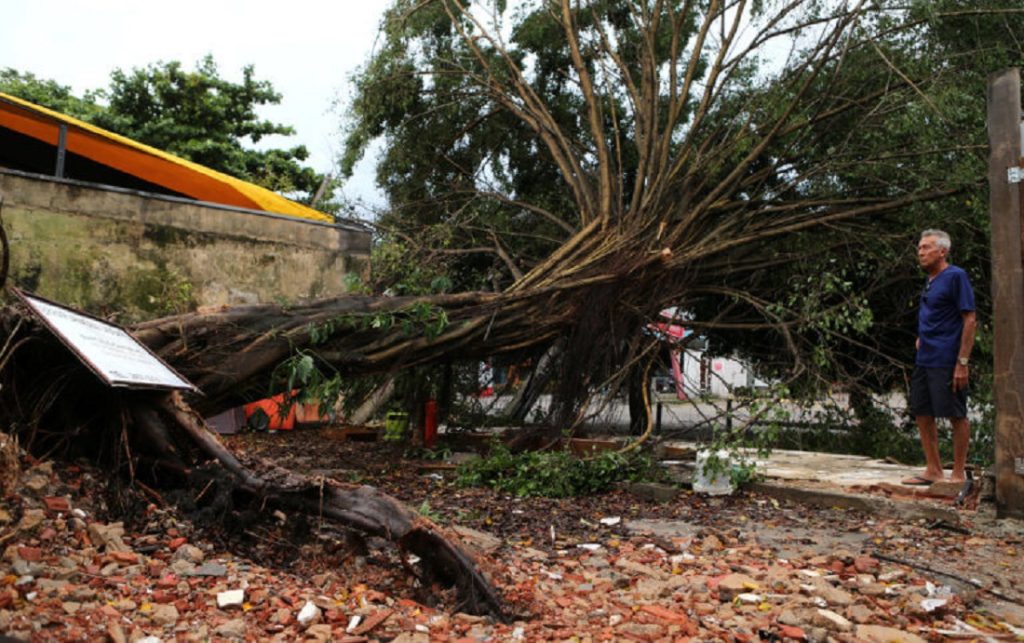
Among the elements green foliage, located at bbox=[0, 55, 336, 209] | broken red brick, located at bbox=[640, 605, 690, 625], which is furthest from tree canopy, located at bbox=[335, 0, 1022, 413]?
green foliage, located at bbox=[0, 55, 336, 209]

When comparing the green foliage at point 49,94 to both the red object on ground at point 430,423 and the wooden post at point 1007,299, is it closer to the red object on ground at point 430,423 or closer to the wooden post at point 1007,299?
the red object on ground at point 430,423

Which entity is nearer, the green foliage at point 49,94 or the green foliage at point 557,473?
the green foliage at point 557,473

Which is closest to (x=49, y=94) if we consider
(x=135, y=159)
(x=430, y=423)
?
(x=135, y=159)

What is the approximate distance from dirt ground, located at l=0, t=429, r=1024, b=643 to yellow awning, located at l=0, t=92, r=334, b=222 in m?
5.94

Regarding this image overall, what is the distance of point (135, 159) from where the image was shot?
8.95 metres

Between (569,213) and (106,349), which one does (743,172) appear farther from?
(106,349)

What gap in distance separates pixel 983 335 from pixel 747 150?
2857 millimetres

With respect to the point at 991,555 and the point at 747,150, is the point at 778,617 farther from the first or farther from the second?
the point at 747,150

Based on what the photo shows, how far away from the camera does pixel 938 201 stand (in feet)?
22.3

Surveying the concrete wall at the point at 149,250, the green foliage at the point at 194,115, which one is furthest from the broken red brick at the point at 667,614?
the green foliage at the point at 194,115

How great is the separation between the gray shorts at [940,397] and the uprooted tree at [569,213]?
1421mm

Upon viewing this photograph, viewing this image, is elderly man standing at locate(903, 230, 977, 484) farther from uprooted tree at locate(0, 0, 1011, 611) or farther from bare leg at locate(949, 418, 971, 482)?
uprooted tree at locate(0, 0, 1011, 611)

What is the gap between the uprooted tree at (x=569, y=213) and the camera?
12.7 feet

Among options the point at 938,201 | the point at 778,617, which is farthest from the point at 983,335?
the point at 778,617
